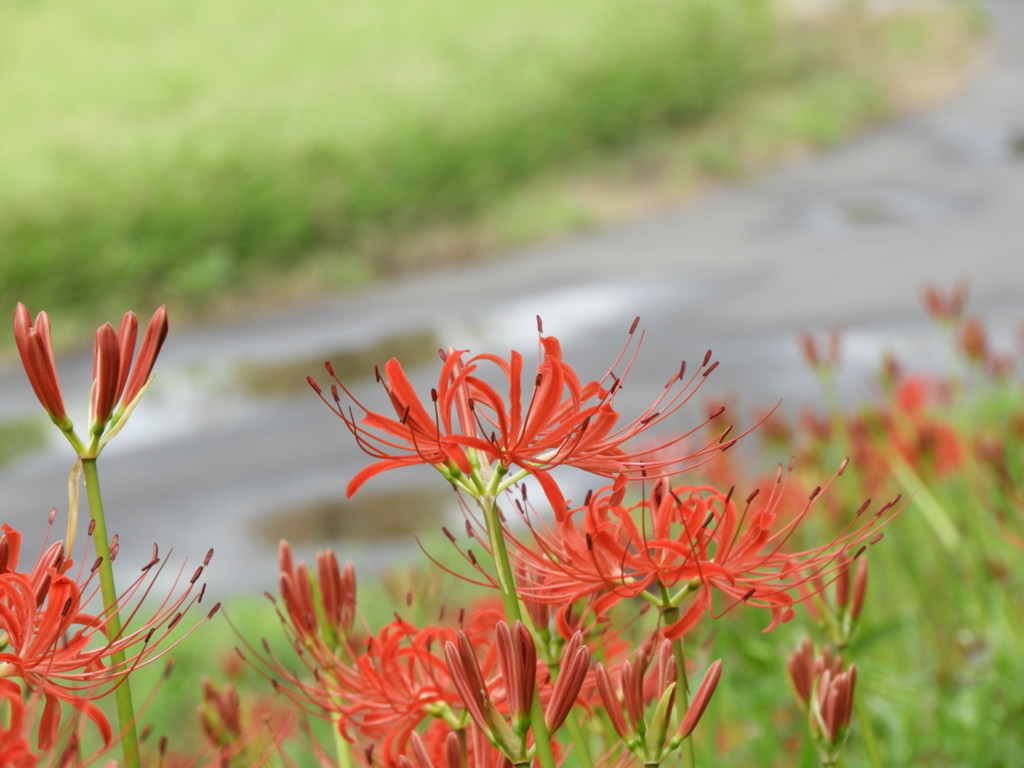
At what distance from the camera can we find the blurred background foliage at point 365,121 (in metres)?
12.7

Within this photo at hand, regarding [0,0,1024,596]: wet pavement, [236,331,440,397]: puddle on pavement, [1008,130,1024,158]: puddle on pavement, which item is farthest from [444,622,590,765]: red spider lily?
[1008,130,1024,158]: puddle on pavement

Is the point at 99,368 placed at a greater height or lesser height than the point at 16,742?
greater

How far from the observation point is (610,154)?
16.3 meters

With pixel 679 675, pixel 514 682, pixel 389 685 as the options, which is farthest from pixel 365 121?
pixel 514 682

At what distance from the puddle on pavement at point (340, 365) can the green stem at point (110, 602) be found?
814 cm

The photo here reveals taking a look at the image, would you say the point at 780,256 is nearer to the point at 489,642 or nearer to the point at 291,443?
the point at 291,443

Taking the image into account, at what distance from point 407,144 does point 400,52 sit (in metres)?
4.10

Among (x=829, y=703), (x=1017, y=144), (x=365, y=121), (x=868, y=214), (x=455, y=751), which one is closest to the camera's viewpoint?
(x=455, y=751)

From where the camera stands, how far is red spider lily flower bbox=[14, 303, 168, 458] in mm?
968

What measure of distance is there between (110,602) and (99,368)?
0.17 m

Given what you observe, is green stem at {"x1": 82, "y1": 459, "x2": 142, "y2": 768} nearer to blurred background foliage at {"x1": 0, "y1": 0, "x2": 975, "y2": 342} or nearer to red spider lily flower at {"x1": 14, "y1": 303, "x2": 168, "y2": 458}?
red spider lily flower at {"x1": 14, "y1": 303, "x2": 168, "y2": 458}

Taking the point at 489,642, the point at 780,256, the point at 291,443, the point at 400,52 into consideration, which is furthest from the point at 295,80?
the point at 489,642

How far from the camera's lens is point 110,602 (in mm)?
939

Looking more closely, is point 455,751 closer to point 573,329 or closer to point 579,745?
point 579,745
